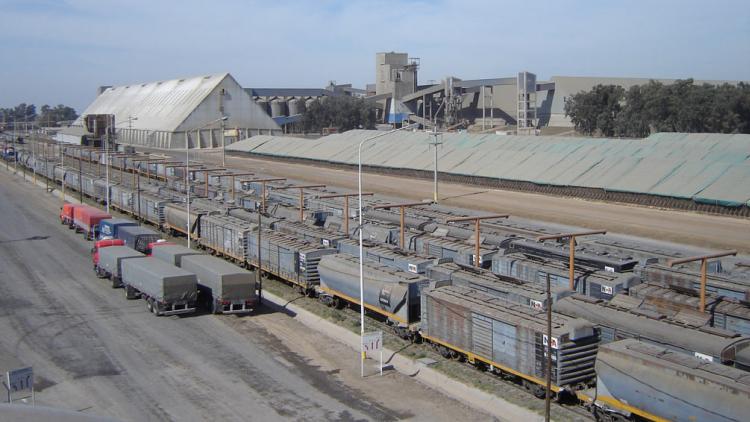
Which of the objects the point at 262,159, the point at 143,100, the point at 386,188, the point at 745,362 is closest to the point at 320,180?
the point at 386,188

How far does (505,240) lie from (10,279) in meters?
28.0

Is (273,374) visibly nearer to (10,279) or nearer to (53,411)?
(53,411)

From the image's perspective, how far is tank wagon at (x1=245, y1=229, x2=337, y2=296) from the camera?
34.6m

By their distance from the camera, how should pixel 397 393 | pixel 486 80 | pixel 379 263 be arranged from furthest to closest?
pixel 486 80
pixel 379 263
pixel 397 393

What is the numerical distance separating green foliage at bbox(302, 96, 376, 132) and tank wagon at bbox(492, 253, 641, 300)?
5027 inches

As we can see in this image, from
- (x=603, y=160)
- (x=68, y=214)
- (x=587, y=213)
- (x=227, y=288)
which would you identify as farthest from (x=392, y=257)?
(x=603, y=160)

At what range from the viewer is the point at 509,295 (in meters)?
26.9

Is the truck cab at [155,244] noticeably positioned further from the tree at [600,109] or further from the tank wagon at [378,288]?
the tree at [600,109]

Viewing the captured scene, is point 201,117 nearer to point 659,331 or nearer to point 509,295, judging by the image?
point 509,295

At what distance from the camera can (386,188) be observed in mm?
75312

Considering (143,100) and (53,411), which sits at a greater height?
(143,100)

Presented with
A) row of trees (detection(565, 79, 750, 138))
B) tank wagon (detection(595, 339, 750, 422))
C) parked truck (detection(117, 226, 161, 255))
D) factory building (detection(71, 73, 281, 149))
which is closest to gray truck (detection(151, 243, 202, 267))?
parked truck (detection(117, 226, 161, 255))

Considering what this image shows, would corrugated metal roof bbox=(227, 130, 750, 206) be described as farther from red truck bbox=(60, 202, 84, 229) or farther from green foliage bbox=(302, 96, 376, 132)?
green foliage bbox=(302, 96, 376, 132)

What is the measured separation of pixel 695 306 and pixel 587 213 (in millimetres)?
31774
